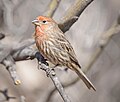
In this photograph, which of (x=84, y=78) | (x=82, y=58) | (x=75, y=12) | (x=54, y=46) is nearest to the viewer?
(x=75, y=12)

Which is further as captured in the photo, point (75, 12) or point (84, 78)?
point (84, 78)

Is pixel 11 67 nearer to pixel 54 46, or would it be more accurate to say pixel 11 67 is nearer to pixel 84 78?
pixel 84 78

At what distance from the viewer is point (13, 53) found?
4.56 meters

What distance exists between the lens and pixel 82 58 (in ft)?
25.7

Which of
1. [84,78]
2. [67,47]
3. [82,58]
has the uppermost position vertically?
[82,58]

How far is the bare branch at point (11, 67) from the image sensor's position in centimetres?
404

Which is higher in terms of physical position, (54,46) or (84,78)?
(54,46)

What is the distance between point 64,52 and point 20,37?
664 millimetres

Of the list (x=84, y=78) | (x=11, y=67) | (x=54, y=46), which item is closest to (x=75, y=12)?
(x=11, y=67)

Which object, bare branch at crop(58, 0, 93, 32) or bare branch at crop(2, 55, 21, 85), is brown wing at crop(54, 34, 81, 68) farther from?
bare branch at crop(2, 55, 21, 85)

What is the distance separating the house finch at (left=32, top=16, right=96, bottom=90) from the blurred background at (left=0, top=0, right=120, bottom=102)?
546 mm

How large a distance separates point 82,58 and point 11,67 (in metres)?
3.74

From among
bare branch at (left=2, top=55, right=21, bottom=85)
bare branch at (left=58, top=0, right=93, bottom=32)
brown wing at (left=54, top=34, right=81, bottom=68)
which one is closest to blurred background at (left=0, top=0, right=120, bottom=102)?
brown wing at (left=54, top=34, right=81, bottom=68)

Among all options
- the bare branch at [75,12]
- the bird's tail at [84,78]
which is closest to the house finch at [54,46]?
the bird's tail at [84,78]
